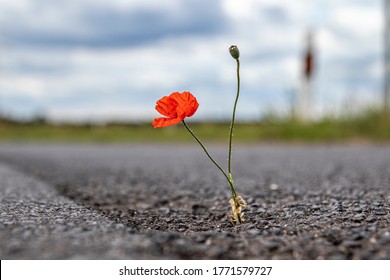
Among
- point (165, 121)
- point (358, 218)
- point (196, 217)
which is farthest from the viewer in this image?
point (196, 217)

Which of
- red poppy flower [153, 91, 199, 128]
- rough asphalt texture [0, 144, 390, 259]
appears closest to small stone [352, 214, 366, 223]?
Answer: rough asphalt texture [0, 144, 390, 259]

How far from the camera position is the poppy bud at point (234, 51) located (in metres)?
1.92

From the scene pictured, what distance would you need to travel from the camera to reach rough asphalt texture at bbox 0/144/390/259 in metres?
1.48

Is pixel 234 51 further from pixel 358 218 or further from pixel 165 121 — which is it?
pixel 358 218

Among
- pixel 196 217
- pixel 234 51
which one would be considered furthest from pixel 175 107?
pixel 196 217

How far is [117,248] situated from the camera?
1.42 m

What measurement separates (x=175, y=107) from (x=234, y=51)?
12.2 inches

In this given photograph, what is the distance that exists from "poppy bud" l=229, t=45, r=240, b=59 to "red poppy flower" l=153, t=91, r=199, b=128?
24 centimetres

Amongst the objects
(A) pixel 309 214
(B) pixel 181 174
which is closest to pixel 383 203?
(A) pixel 309 214

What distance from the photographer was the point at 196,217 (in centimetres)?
236

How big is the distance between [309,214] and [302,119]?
9508 millimetres

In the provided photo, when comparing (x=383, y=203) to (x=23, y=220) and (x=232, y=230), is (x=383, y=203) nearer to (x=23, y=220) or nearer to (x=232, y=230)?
(x=232, y=230)
